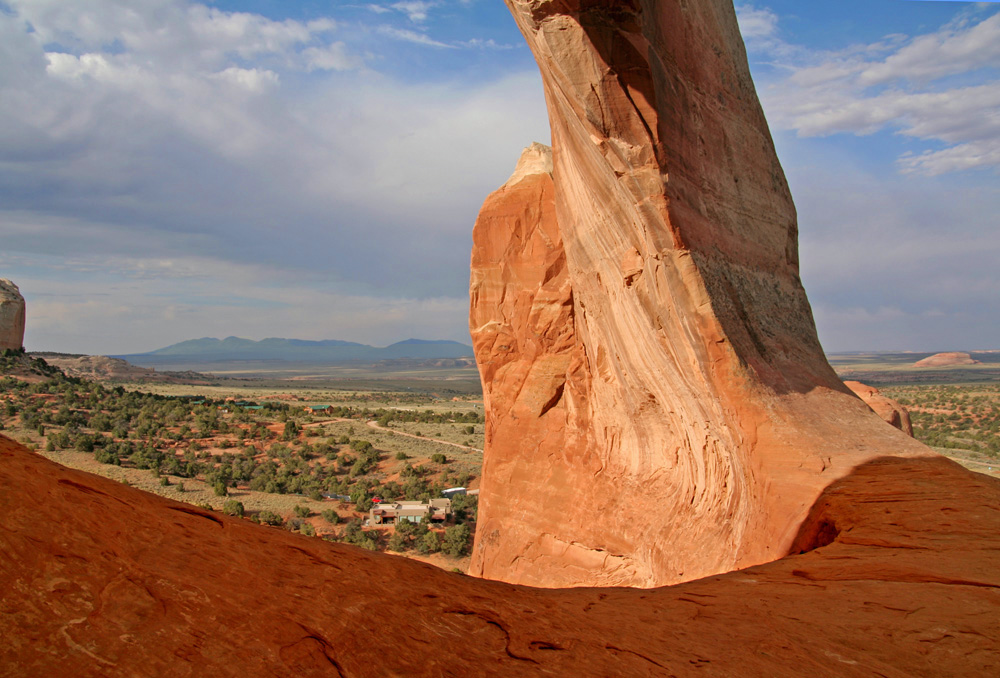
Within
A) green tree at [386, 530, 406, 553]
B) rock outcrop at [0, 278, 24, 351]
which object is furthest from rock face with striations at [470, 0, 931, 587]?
rock outcrop at [0, 278, 24, 351]

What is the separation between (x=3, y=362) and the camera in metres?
46.2

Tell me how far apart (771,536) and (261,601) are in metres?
6.04

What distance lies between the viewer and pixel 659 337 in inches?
360

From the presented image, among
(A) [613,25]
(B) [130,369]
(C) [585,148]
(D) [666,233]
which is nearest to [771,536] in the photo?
(D) [666,233]

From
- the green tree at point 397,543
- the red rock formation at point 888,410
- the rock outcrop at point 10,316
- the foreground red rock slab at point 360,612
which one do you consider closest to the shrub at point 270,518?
the green tree at point 397,543

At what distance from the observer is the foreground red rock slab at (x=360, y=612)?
265cm

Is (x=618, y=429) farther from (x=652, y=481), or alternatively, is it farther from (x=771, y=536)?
(x=771, y=536)

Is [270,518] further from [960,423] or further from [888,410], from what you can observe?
[960,423]

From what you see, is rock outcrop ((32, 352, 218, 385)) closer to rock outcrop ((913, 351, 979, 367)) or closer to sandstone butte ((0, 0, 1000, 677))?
sandstone butte ((0, 0, 1000, 677))

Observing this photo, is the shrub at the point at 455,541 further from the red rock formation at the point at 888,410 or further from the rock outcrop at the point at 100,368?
the rock outcrop at the point at 100,368

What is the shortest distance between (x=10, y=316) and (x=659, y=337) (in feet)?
187

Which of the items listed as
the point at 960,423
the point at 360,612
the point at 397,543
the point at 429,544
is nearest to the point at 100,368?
the point at 397,543

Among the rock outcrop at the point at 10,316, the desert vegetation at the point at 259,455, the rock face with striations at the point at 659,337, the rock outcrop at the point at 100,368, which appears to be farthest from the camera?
the rock outcrop at the point at 100,368

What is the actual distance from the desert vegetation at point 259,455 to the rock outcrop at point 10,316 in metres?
2.58
